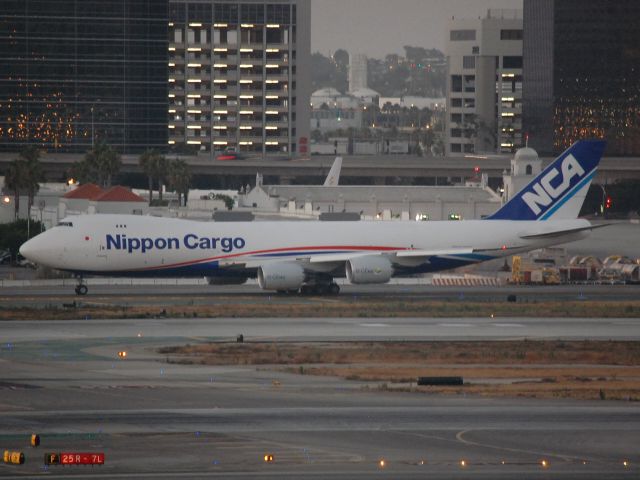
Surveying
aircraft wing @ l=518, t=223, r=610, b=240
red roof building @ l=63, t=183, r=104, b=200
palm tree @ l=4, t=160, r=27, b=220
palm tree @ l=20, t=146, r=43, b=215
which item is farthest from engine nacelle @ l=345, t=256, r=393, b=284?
palm tree @ l=4, t=160, r=27, b=220

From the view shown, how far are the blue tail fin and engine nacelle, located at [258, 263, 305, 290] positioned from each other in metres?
12.1

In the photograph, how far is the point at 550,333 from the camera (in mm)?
52344

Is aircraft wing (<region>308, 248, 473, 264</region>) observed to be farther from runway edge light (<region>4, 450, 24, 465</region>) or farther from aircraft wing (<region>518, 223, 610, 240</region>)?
runway edge light (<region>4, 450, 24, 465</region>)

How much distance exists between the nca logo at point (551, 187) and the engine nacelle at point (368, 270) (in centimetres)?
980

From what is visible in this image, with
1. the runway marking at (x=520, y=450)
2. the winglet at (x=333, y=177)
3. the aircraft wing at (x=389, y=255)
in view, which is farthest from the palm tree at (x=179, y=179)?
the runway marking at (x=520, y=450)

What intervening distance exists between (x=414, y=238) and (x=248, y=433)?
3831cm

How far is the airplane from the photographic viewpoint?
218 feet

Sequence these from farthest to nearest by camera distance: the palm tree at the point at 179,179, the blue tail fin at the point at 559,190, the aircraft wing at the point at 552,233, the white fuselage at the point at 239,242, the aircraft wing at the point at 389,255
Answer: the palm tree at the point at 179,179
the blue tail fin at the point at 559,190
the aircraft wing at the point at 552,233
the aircraft wing at the point at 389,255
the white fuselage at the point at 239,242

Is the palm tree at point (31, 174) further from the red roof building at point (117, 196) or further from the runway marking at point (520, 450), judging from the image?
the runway marking at point (520, 450)

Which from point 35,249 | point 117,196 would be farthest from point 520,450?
point 117,196

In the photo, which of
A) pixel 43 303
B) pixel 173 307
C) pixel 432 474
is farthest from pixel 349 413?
pixel 43 303

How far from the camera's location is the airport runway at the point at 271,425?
2880 cm

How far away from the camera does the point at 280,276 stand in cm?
6650

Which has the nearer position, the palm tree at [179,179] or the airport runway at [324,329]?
the airport runway at [324,329]
